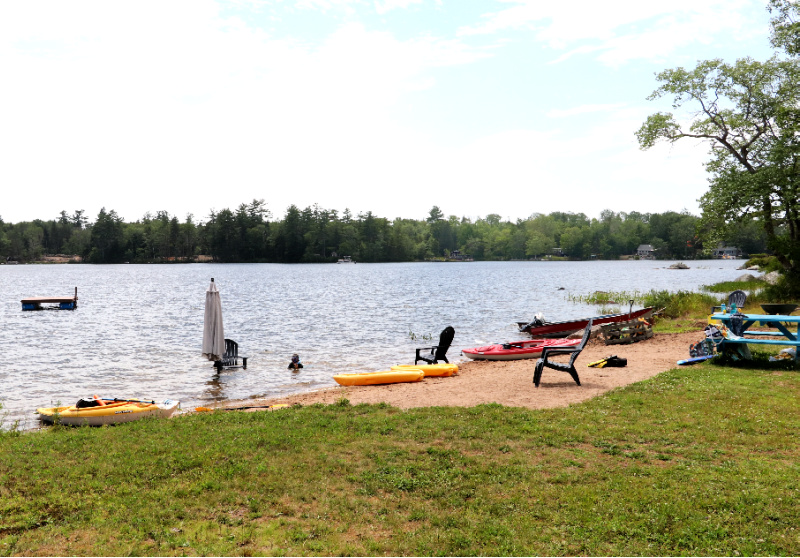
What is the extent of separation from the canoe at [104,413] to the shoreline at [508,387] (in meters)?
2.00

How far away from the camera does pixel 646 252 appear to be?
184m

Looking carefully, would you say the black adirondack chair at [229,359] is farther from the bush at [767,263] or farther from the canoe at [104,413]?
the bush at [767,263]

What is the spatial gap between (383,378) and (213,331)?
6.22 m

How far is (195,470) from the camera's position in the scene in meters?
7.09

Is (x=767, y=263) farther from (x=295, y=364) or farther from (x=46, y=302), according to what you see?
(x=46, y=302)

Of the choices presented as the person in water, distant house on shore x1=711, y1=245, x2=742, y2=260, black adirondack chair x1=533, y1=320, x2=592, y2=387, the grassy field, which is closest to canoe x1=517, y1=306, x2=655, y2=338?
the person in water

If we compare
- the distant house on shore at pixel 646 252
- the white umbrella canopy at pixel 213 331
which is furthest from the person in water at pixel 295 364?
the distant house on shore at pixel 646 252

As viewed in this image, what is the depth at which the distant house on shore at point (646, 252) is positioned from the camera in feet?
596

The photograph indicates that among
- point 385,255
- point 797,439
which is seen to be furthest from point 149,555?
point 385,255

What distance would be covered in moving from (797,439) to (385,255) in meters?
175

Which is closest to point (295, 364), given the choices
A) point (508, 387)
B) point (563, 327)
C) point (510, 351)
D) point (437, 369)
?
point (437, 369)

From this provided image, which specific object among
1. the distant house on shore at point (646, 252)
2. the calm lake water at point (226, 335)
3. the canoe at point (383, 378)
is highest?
the distant house on shore at point (646, 252)

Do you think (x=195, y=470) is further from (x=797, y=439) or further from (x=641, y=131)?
(x=641, y=131)

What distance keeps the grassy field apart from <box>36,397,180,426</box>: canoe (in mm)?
1330
